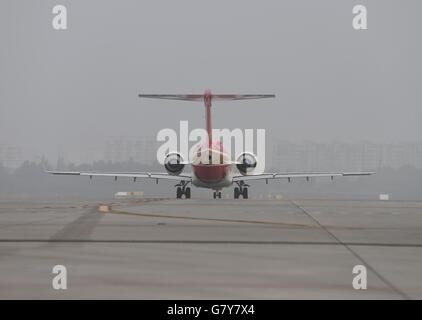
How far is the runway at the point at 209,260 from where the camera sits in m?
9.57

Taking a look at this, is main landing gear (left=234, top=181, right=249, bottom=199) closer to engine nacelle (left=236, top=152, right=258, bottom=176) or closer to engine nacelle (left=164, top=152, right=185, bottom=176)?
engine nacelle (left=236, top=152, right=258, bottom=176)

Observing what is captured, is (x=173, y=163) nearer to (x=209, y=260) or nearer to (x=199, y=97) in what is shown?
(x=199, y=97)

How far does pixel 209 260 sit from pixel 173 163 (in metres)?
43.6

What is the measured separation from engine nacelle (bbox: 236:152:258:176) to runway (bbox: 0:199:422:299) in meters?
36.7

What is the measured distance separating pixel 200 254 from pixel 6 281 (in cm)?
471

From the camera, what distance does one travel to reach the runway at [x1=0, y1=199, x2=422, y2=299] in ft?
31.4

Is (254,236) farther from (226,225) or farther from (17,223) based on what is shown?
(17,223)

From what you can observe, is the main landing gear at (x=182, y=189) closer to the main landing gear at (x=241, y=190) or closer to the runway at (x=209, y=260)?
the main landing gear at (x=241, y=190)

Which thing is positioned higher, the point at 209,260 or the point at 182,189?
the point at 209,260

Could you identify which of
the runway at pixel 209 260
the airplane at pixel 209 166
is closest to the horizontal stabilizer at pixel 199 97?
the airplane at pixel 209 166

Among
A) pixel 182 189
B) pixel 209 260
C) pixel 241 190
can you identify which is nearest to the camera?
pixel 209 260

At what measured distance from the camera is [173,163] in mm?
56312

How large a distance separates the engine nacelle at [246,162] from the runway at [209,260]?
3669 centimetres

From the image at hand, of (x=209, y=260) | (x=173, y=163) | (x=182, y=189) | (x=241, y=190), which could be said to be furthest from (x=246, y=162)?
(x=209, y=260)
